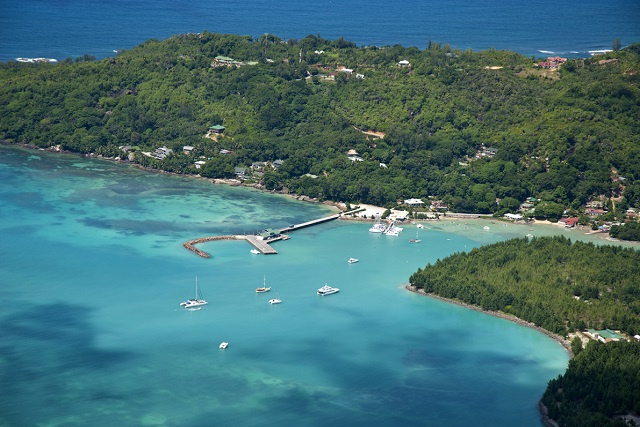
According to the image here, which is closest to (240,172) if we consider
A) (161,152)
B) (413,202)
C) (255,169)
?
(255,169)

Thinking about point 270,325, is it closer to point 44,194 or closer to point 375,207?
point 375,207

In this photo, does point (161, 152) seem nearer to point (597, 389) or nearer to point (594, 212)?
point (594, 212)

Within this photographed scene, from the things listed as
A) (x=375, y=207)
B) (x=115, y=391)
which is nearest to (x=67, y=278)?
(x=115, y=391)

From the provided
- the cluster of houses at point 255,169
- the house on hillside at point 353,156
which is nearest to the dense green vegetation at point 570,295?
the house on hillside at point 353,156

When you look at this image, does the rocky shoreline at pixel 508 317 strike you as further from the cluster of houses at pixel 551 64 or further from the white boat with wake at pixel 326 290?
the cluster of houses at pixel 551 64

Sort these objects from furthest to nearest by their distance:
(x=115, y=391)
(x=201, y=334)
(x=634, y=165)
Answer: (x=634, y=165) < (x=201, y=334) < (x=115, y=391)

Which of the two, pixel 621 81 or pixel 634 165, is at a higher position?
pixel 621 81
